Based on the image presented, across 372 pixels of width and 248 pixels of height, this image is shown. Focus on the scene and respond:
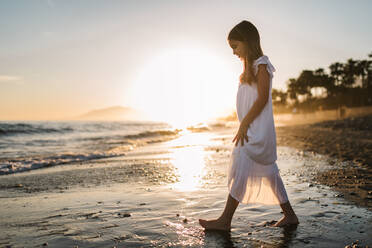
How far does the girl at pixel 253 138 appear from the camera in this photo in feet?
9.64

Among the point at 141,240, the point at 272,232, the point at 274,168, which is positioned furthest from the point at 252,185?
the point at 141,240

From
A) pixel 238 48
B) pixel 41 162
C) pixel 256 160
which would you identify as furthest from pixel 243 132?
pixel 41 162

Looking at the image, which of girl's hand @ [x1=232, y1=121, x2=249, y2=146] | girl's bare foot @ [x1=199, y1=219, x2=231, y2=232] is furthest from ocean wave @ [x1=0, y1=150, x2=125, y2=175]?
girl's hand @ [x1=232, y1=121, x2=249, y2=146]

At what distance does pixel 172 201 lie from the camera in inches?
169

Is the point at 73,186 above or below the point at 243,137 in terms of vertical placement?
below

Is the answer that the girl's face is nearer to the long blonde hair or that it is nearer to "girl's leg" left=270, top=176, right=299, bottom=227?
the long blonde hair

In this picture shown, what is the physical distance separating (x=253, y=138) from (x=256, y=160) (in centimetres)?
23

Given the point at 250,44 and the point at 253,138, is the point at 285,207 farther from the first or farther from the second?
the point at 250,44

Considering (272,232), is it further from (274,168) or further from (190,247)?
(190,247)

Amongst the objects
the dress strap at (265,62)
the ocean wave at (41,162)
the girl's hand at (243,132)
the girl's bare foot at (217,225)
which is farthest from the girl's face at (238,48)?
the ocean wave at (41,162)

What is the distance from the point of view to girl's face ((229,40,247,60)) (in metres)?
3.07

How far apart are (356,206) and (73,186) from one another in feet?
16.4

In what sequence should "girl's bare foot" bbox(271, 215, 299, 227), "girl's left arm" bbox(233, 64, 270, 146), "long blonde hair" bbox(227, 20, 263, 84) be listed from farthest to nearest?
"girl's bare foot" bbox(271, 215, 299, 227) → "long blonde hair" bbox(227, 20, 263, 84) → "girl's left arm" bbox(233, 64, 270, 146)

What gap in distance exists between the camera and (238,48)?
3.11 meters
